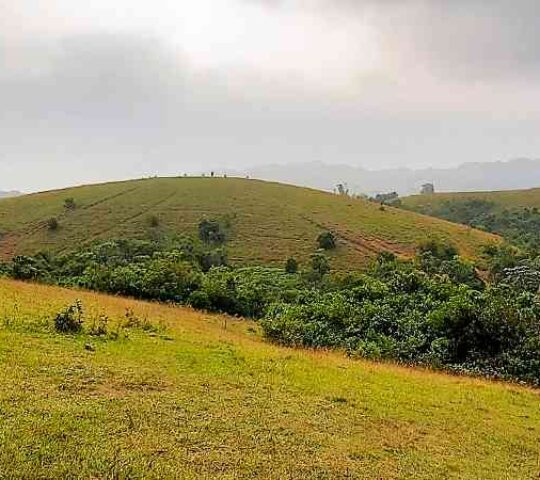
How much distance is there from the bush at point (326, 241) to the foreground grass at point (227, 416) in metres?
56.8

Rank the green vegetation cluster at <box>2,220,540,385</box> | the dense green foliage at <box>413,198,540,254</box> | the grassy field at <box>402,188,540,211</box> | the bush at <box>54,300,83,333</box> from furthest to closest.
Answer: the grassy field at <box>402,188,540,211</box> → the dense green foliage at <box>413,198,540,254</box> → the green vegetation cluster at <box>2,220,540,385</box> → the bush at <box>54,300,83,333</box>

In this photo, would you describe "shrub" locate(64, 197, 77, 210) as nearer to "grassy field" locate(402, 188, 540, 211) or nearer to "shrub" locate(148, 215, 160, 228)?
"shrub" locate(148, 215, 160, 228)

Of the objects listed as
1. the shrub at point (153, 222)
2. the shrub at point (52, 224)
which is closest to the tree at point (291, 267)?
the shrub at point (153, 222)

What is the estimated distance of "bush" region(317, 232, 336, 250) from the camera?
75.6 m

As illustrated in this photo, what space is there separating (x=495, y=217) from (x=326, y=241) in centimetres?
6180

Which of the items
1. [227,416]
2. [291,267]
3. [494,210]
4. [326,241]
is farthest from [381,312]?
[494,210]

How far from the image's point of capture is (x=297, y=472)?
29.5ft

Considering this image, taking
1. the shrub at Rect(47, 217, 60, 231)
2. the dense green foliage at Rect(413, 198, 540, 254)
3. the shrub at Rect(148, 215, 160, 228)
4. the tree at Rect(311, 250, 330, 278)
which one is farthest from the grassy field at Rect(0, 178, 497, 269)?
the dense green foliage at Rect(413, 198, 540, 254)

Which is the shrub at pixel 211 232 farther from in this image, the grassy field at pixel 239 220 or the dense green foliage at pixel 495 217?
the dense green foliage at pixel 495 217

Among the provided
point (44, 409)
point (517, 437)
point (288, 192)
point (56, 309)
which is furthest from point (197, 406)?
point (288, 192)

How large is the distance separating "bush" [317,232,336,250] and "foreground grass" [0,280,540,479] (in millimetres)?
56797

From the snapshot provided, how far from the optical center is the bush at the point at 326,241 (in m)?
75.6

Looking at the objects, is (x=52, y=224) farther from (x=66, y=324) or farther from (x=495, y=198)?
(x=495, y=198)

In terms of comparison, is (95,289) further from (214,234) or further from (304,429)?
(214,234)
